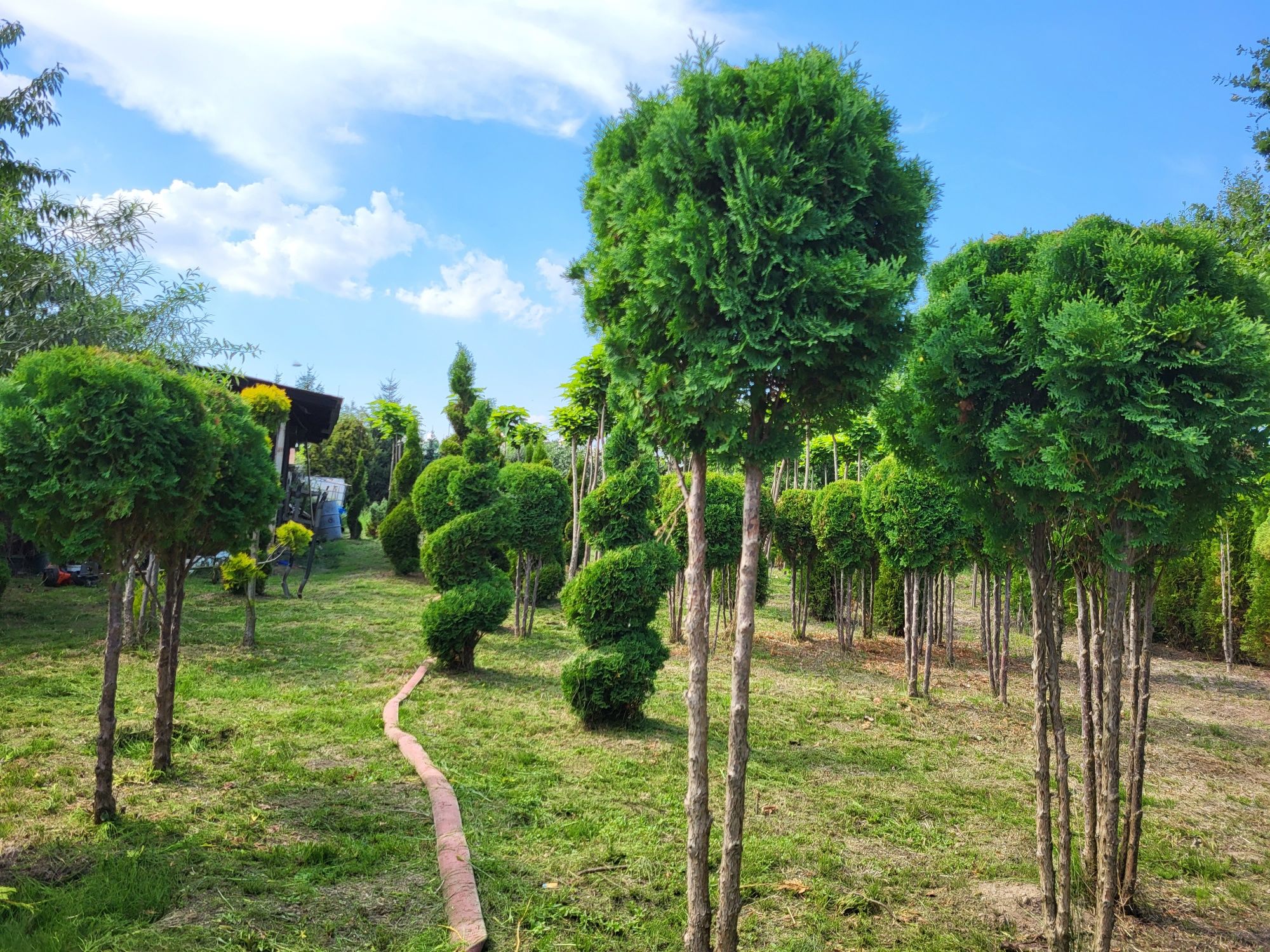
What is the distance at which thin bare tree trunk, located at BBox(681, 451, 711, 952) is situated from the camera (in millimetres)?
3602

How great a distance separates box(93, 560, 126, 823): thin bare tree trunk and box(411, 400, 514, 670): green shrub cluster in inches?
194

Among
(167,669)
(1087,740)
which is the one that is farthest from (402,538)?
(1087,740)

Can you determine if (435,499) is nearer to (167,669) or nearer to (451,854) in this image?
(167,669)

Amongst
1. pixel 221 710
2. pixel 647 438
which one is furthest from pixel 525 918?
pixel 221 710

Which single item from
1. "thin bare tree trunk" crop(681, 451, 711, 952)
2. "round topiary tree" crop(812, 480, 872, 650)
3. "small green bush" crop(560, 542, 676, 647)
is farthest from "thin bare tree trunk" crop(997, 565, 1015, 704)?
"thin bare tree trunk" crop(681, 451, 711, 952)

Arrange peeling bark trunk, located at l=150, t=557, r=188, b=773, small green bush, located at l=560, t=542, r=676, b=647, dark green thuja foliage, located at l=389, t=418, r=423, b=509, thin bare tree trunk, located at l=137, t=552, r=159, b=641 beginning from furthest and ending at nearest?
dark green thuja foliage, located at l=389, t=418, r=423, b=509 → thin bare tree trunk, located at l=137, t=552, r=159, b=641 → small green bush, located at l=560, t=542, r=676, b=647 → peeling bark trunk, located at l=150, t=557, r=188, b=773

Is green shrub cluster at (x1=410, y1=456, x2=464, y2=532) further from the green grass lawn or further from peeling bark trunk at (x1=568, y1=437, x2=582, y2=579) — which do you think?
peeling bark trunk at (x1=568, y1=437, x2=582, y2=579)

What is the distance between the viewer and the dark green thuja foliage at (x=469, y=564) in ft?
33.2

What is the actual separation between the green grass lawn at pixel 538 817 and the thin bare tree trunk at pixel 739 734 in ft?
1.98

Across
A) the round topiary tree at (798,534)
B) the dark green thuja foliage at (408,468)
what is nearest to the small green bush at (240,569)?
the round topiary tree at (798,534)

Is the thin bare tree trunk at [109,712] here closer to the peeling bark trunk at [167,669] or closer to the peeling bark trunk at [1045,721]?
the peeling bark trunk at [167,669]

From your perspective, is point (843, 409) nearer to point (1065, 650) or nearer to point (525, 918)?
point (525, 918)

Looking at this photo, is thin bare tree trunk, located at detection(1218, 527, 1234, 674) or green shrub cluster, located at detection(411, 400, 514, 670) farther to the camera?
thin bare tree trunk, located at detection(1218, 527, 1234, 674)

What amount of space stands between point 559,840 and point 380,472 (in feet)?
120
